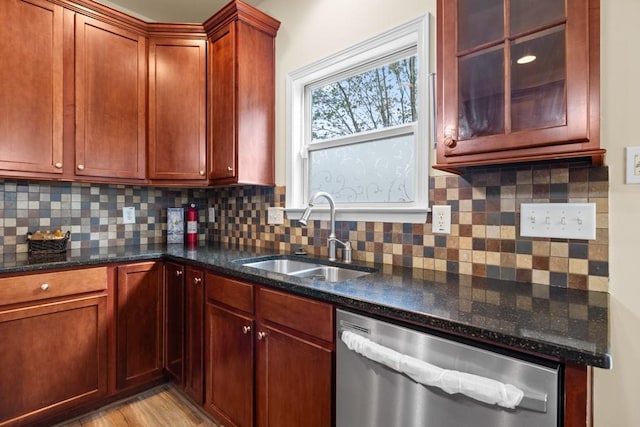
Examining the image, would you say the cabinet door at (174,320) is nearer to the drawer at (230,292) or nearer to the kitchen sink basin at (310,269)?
the drawer at (230,292)

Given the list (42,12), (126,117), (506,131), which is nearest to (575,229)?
(506,131)

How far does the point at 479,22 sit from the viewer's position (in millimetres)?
1107

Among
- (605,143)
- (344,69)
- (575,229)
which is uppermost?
(344,69)

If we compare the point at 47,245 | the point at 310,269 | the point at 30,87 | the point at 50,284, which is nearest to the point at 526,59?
the point at 310,269

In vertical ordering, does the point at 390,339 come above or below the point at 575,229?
below

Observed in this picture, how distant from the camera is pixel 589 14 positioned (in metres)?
0.91

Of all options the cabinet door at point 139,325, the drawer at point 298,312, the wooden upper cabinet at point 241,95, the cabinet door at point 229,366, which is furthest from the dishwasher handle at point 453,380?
the cabinet door at point 139,325

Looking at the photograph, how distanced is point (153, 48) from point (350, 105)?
56.8 inches

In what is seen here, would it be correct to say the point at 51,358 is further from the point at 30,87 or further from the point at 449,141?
the point at 449,141

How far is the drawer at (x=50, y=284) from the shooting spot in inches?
63.2

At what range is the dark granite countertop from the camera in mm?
731

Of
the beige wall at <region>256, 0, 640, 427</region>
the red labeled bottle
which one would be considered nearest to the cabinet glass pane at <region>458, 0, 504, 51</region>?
the beige wall at <region>256, 0, 640, 427</region>

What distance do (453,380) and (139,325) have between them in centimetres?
190

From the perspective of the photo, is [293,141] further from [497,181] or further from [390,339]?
Answer: [390,339]
